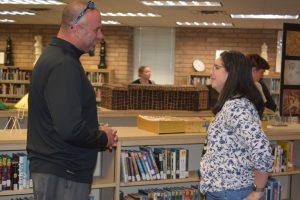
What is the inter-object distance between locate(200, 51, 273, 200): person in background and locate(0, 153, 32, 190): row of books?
126cm

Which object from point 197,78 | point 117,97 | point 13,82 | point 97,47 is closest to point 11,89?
point 13,82

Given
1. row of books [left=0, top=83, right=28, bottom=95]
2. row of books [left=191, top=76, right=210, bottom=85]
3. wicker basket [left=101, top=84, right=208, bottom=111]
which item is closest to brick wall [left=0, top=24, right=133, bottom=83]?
row of books [left=0, top=83, right=28, bottom=95]

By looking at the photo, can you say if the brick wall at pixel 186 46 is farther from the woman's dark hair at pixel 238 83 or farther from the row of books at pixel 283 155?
the woman's dark hair at pixel 238 83

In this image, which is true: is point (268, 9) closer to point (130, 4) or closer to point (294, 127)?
point (130, 4)

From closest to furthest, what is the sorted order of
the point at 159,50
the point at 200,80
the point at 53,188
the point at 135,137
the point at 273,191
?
1. the point at 53,188
2. the point at 135,137
3. the point at 273,191
4. the point at 200,80
5. the point at 159,50

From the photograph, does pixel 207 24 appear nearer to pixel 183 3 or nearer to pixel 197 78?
pixel 197 78

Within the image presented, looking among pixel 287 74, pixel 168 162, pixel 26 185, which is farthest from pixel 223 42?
pixel 26 185

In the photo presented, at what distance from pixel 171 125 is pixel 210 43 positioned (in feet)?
24.4

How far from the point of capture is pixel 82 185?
2.21m

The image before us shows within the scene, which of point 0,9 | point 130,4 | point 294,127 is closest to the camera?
point 294,127

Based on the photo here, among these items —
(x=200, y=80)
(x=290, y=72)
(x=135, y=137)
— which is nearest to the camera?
(x=135, y=137)

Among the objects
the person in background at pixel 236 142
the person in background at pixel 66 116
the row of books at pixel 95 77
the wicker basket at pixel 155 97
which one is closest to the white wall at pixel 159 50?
the row of books at pixel 95 77

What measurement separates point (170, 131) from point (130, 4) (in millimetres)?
4128

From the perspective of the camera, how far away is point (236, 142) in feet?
7.74
